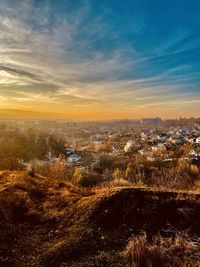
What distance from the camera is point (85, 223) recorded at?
21.1ft

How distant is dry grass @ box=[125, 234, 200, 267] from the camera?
4.94m

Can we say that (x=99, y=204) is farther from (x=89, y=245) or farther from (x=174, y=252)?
(x=174, y=252)

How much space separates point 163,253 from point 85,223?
1.81m

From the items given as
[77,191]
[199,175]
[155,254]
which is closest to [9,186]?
[77,191]

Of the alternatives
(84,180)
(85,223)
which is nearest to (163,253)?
(85,223)

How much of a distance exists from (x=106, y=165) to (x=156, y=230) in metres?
51.8

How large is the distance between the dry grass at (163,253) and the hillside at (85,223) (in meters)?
0.08

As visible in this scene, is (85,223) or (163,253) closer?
(163,253)

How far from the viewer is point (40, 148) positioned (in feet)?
198

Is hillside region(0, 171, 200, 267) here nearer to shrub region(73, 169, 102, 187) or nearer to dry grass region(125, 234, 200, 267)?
→ dry grass region(125, 234, 200, 267)

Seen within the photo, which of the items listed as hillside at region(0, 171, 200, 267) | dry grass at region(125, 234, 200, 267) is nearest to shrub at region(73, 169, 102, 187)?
hillside at region(0, 171, 200, 267)

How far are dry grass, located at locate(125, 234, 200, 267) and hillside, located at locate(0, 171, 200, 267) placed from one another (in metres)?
0.08

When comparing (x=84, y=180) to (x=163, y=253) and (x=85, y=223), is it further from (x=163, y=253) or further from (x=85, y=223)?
(x=163, y=253)

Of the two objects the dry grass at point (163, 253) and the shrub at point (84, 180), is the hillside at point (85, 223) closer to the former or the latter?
the dry grass at point (163, 253)
